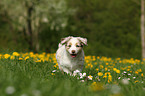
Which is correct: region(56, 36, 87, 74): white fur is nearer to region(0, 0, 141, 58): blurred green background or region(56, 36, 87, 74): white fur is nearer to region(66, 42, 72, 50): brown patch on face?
region(66, 42, 72, 50): brown patch on face

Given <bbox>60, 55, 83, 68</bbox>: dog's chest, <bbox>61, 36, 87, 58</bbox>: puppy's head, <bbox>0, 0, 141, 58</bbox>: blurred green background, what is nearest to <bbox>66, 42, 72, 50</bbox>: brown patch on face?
<bbox>61, 36, 87, 58</bbox>: puppy's head

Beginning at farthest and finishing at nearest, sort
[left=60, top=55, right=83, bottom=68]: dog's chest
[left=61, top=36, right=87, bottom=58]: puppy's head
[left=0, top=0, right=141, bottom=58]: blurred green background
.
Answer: [left=0, top=0, right=141, bottom=58]: blurred green background, [left=60, top=55, right=83, bottom=68]: dog's chest, [left=61, top=36, right=87, bottom=58]: puppy's head

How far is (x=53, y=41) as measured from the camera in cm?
3158

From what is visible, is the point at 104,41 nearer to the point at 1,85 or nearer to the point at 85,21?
the point at 85,21

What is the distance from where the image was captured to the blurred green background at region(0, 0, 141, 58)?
25125 mm

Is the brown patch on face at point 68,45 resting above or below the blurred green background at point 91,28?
below

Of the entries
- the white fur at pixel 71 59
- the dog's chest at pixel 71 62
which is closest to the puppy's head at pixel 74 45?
the white fur at pixel 71 59

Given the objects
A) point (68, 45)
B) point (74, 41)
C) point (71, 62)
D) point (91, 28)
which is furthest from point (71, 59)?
point (91, 28)

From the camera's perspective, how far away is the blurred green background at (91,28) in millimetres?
25125

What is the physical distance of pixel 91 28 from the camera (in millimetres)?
38750

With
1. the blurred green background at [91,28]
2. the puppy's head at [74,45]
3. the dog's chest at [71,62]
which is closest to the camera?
the puppy's head at [74,45]

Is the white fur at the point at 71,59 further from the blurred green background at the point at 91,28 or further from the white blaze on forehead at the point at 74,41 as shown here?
the blurred green background at the point at 91,28

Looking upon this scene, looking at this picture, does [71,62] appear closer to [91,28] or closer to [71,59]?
[71,59]

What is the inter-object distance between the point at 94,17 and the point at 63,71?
3495cm
